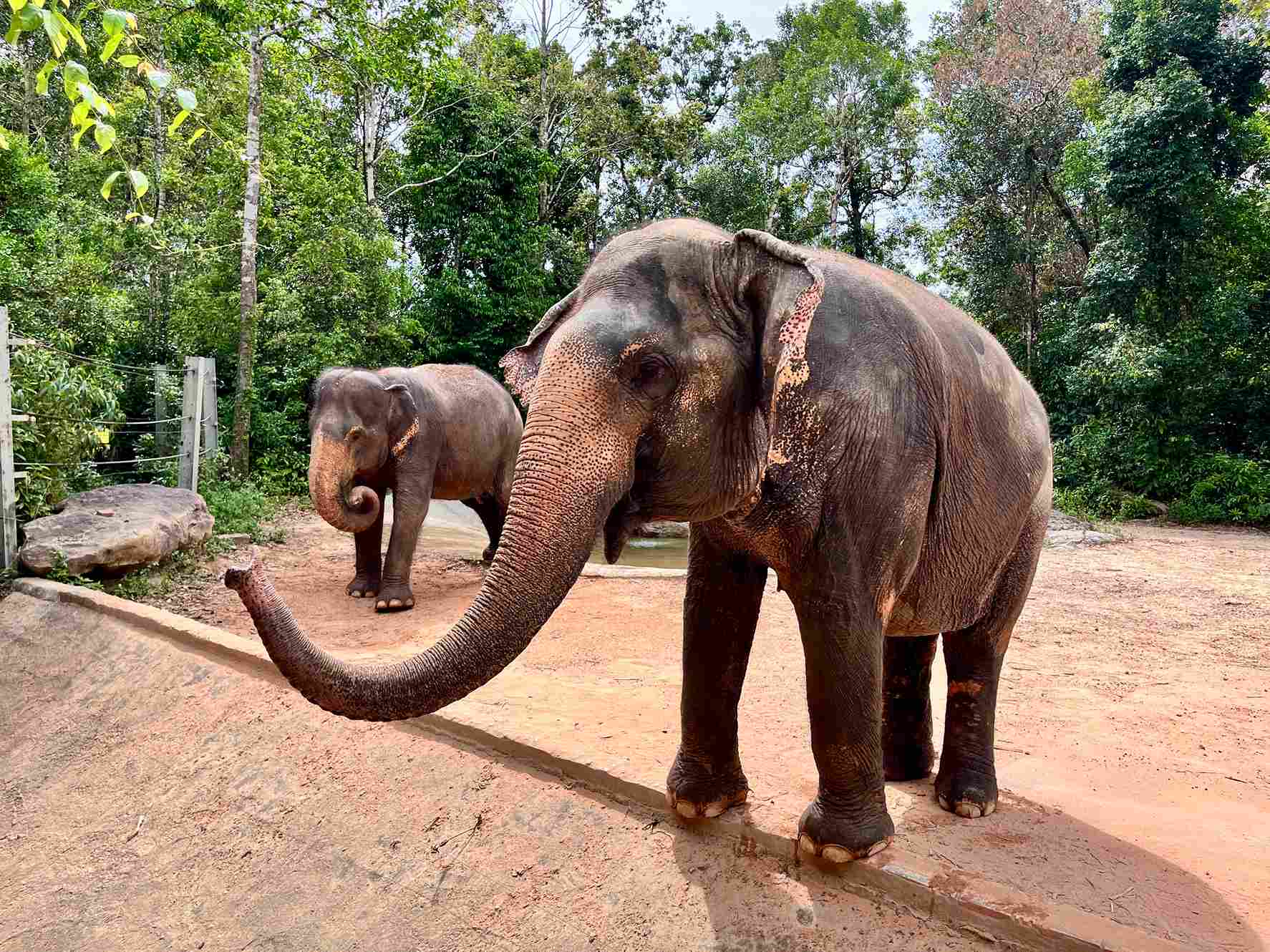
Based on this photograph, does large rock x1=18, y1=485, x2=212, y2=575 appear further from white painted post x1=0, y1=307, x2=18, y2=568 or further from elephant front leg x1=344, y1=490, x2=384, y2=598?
elephant front leg x1=344, y1=490, x2=384, y2=598

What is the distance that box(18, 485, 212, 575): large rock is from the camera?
669cm

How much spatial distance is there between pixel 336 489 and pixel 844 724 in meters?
5.58

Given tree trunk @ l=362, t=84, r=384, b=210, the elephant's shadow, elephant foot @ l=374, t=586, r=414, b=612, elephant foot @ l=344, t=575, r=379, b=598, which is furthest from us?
tree trunk @ l=362, t=84, r=384, b=210

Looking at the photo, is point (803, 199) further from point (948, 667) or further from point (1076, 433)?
point (948, 667)

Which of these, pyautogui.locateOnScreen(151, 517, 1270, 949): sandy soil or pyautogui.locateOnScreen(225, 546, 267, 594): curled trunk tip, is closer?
pyautogui.locateOnScreen(225, 546, 267, 594): curled trunk tip

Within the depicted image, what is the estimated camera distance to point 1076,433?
57.1 feet

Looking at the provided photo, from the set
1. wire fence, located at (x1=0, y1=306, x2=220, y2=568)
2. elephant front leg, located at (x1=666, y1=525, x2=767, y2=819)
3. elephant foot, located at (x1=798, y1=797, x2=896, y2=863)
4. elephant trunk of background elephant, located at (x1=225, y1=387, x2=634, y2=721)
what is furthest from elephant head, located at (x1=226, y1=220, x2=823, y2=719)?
wire fence, located at (x1=0, y1=306, x2=220, y2=568)

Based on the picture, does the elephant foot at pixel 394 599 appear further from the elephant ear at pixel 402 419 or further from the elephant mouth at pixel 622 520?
the elephant mouth at pixel 622 520

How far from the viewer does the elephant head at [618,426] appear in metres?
2.02

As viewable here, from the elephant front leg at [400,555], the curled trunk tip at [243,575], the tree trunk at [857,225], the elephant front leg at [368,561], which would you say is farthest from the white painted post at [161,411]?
the tree trunk at [857,225]

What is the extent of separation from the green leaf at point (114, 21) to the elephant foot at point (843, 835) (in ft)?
9.27

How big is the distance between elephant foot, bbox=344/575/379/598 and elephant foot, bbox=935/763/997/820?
568 cm

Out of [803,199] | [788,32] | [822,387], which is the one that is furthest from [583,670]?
[788,32]

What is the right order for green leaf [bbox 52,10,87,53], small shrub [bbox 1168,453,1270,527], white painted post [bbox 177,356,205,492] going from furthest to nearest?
small shrub [bbox 1168,453,1270,527]
white painted post [bbox 177,356,205,492]
green leaf [bbox 52,10,87,53]
